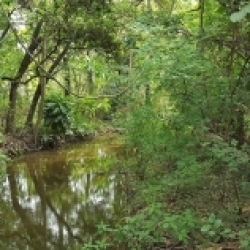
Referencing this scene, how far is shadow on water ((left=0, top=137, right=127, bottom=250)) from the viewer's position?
614 cm

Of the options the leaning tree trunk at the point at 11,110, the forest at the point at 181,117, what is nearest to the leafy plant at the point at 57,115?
the leaning tree trunk at the point at 11,110

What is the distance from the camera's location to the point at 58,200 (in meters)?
8.15

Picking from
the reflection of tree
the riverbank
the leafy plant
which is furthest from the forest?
the leafy plant

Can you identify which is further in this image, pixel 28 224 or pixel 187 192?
pixel 28 224

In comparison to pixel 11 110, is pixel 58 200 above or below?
below

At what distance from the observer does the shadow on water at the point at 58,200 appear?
6141 millimetres

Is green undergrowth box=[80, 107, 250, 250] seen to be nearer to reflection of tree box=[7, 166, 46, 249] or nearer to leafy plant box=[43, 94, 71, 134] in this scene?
reflection of tree box=[7, 166, 46, 249]

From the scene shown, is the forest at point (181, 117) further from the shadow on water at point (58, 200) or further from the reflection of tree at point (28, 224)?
the reflection of tree at point (28, 224)

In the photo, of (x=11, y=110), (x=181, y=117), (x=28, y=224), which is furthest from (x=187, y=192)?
(x=11, y=110)

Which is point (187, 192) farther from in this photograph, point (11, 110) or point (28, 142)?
point (11, 110)

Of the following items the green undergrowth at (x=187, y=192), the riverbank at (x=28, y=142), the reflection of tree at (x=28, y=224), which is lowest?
the reflection of tree at (x=28, y=224)

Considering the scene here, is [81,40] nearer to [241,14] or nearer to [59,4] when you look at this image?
[59,4]

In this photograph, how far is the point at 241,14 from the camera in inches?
44.4

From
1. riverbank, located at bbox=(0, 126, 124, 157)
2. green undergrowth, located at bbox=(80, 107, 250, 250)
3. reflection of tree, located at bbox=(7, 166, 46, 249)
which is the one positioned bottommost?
reflection of tree, located at bbox=(7, 166, 46, 249)
